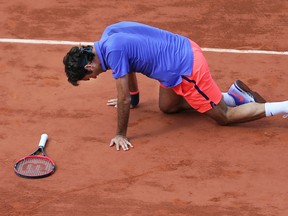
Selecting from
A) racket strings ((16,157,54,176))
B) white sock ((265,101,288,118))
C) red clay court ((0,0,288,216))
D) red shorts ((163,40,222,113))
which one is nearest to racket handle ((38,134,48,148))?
red clay court ((0,0,288,216))

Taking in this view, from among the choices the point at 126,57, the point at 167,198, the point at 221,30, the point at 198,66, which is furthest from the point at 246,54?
the point at 167,198

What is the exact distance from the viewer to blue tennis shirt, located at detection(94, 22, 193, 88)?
7832 millimetres

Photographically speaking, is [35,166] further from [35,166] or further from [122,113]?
[122,113]

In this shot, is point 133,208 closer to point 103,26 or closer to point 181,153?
point 181,153

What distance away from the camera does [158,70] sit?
8109 millimetres

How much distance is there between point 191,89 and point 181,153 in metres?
0.70

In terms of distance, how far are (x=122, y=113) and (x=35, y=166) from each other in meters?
1.06

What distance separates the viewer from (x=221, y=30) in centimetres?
1091

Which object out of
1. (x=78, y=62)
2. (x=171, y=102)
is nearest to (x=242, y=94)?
(x=171, y=102)

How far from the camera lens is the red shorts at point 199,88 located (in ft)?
26.8

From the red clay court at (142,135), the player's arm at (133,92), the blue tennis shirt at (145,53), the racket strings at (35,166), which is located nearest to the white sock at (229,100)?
the red clay court at (142,135)

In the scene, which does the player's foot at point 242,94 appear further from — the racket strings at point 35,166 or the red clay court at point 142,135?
the racket strings at point 35,166

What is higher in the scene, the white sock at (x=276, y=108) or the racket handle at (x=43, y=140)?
the white sock at (x=276, y=108)

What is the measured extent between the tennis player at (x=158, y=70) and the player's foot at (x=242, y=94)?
1 cm
